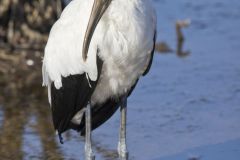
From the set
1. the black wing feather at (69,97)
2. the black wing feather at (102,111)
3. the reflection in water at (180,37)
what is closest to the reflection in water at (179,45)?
the reflection in water at (180,37)

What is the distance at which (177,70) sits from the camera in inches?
373

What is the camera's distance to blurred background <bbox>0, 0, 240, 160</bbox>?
7465mm

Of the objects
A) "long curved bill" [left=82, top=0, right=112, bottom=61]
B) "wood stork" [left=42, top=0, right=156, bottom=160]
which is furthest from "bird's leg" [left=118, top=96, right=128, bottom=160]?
"long curved bill" [left=82, top=0, right=112, bottom=61]

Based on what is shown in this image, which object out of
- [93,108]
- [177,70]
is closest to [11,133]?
[93,108]

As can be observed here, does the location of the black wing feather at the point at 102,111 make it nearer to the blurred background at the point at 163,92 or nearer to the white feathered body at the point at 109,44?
the white feathered body at the point at 109,44

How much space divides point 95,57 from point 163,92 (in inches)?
101

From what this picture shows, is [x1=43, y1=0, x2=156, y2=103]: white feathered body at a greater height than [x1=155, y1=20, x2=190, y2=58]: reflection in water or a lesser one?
greater

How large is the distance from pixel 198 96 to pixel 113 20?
2.57m

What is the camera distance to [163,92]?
29.0 ft

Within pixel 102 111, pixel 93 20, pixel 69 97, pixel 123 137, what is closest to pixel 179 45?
pixel 102 111

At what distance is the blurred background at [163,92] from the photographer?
24.5ft

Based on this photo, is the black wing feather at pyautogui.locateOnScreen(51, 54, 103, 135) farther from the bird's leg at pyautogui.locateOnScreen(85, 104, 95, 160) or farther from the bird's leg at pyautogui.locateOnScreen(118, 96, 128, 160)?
the bird's leg at pyautogui.locateOnScreen(118, 96, 128, 160)

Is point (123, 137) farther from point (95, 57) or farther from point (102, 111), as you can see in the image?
point (95, 57)

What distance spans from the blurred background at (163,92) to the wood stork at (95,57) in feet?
1.87
